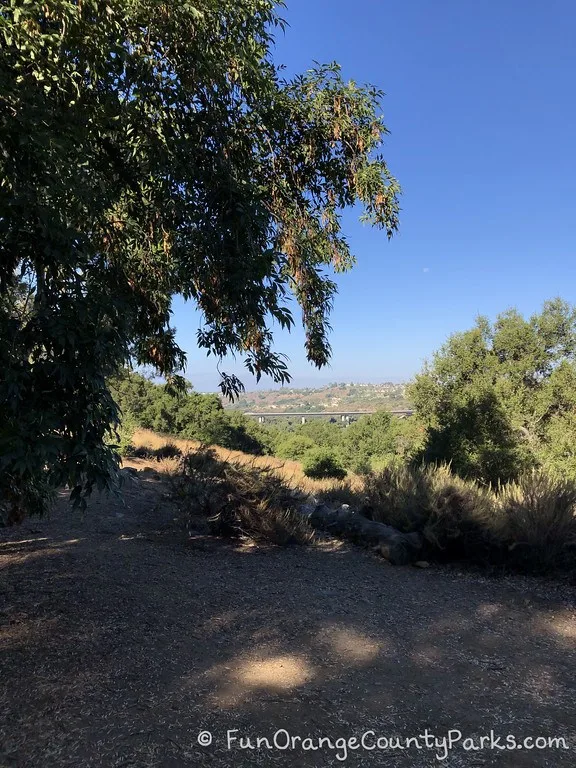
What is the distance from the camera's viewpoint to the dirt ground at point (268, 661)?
2.33m

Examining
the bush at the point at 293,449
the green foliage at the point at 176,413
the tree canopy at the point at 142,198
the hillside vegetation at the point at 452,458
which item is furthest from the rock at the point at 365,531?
the green foliage at the point at 176,413

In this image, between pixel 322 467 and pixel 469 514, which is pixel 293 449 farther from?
pixel 469 514

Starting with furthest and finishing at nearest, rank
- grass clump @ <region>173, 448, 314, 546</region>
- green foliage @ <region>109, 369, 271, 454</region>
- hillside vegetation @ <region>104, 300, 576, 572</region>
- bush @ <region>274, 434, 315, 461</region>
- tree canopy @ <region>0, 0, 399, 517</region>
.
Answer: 1. green foliage @ <region>109, 369, 271, 454</region>
2. bush @ <region>274, 434, 315, 461</region>
3. grass clump @ <region>173, 448, 314, 546</region>
4. hillside vegetation @ <region>104, 300, 576, 572</region>
5. tree canopy @ <region>0, 0, 399, 517</region>

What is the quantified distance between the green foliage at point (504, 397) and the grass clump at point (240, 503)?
7.49m

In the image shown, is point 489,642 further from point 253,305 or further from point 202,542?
point 202,542

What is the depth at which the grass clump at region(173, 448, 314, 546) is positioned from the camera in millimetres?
6148

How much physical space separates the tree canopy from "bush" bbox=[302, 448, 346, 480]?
1183 cm

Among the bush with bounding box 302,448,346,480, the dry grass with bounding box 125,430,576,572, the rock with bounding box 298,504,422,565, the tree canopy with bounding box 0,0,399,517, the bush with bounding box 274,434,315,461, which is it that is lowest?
the bush with bounding box 274,434,315,461

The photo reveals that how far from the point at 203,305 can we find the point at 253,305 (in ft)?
3.29

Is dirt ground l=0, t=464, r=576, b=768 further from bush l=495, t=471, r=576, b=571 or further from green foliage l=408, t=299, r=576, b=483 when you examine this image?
green foliage l=408, t=299, r=576, b=483

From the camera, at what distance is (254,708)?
260 cm

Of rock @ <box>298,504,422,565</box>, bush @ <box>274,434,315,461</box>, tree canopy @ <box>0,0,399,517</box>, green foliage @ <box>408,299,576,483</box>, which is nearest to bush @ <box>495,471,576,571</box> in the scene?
rock @ <box>298,504,422,565</box>

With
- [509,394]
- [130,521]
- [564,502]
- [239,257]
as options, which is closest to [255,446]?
[509,394]

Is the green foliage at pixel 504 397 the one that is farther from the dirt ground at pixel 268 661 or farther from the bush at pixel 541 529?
the dirt ground at pixel 268 661
